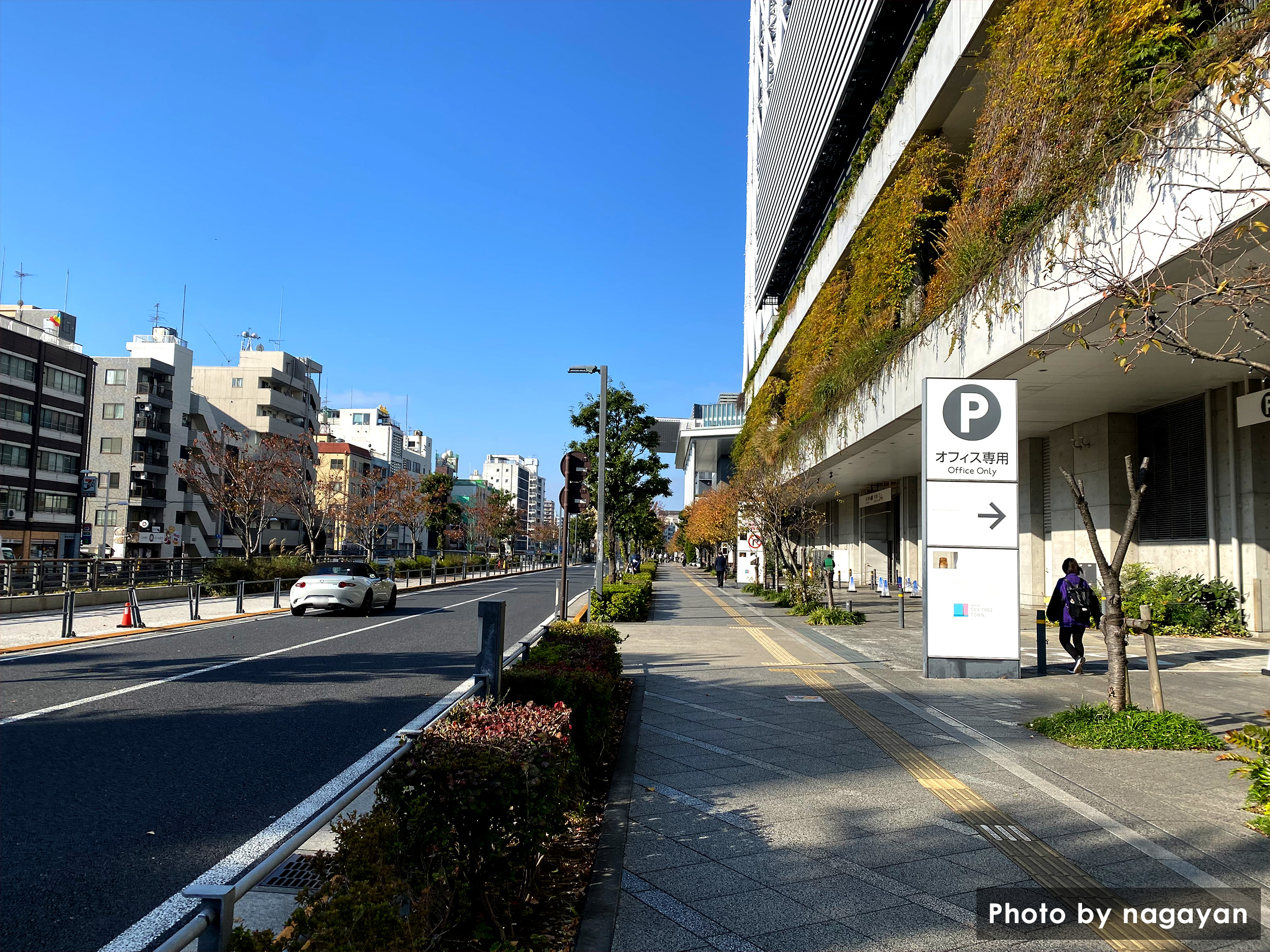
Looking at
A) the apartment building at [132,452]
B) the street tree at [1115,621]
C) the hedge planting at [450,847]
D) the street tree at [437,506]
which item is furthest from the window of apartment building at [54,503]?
the street tree at [1115,621]

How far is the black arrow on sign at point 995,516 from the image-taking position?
11.0 metres

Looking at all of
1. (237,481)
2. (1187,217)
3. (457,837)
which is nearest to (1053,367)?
(1187,217)

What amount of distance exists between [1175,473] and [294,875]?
58.0 feet

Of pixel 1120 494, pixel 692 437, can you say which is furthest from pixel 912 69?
pixel 692 437

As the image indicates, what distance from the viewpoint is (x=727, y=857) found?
4.61 m

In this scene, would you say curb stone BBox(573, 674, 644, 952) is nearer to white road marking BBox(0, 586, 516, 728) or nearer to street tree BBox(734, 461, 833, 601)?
white road marking BBox(0, 586, 516, 728)

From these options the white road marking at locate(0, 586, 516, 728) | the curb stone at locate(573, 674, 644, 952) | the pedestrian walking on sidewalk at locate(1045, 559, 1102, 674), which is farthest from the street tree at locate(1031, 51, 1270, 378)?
the white road marking at locate(0, 586, 516, 728)

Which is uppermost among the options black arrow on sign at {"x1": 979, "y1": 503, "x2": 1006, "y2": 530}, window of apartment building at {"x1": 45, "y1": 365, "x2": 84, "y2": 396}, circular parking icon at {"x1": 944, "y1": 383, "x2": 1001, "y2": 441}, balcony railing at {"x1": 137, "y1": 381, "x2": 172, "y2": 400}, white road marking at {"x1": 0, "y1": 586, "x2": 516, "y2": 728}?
balcony railing at {"x1": 137, "y1": 381, "x2": 172, "y2": 400}

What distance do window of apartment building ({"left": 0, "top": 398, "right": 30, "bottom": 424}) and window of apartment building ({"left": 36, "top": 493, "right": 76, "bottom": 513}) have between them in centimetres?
486

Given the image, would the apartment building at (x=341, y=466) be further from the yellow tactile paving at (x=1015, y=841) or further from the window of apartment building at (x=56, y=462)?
the yellow tactile paving at (x=1015, y=841)

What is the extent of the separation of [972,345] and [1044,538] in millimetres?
9356

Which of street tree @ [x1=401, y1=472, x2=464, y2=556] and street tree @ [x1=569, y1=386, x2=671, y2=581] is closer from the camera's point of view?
street tree @ [x1=569, y1=386, x2=671, y2=581]

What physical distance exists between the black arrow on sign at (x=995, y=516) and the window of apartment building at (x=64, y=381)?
2451 inches

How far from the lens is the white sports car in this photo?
21266 mm
